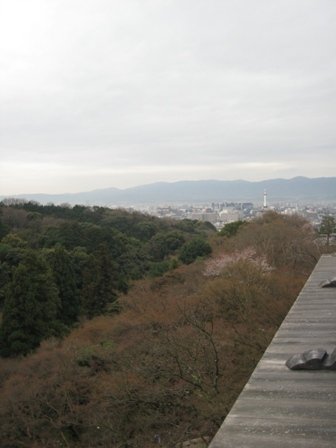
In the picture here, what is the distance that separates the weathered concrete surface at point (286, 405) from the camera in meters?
2.16

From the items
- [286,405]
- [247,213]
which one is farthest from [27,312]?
[247,213]

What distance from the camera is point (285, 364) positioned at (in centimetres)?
313

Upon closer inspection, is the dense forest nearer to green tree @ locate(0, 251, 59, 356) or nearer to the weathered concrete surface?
green tree @ locate(0, 251, 59, 356)

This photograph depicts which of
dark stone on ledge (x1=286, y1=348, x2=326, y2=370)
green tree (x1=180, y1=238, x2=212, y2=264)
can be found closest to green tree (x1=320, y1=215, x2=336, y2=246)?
green tree (x1=180, y1=238, x2=212, y2=264)

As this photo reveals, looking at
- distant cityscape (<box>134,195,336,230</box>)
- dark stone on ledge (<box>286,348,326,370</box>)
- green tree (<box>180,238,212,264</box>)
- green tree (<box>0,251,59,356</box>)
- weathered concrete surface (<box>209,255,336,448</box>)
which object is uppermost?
dark stone on ledge (<box>286,348,326,370</box>)

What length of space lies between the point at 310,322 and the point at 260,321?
775 centimetres

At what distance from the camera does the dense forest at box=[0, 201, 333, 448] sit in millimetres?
9570

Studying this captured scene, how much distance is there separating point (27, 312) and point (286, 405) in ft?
68.3

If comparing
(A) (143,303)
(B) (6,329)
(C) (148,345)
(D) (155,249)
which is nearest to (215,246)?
(D) (155,249)

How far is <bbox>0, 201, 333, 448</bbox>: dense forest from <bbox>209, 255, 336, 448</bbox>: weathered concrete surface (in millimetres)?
3930

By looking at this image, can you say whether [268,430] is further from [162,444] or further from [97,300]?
[97,300]

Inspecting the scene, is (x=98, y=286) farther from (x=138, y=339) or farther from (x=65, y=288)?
(x=138, y=339)

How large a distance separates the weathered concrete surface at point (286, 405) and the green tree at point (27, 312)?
63.3 ft

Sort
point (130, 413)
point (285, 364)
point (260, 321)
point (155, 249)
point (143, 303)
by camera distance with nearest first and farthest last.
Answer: point (285, 364)
point (130, 413)
point (260, 321)
point (143, 303)
point (155, 249)
